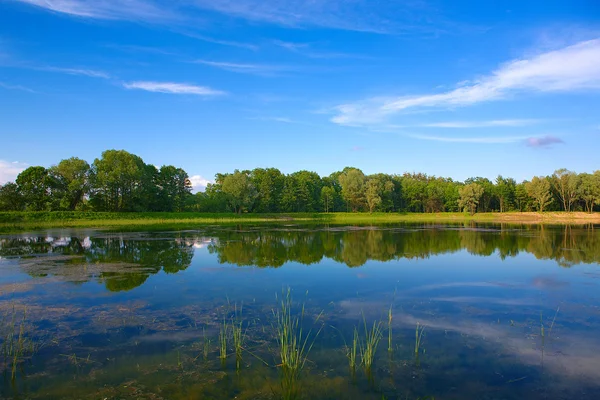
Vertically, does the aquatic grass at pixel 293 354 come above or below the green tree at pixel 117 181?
below

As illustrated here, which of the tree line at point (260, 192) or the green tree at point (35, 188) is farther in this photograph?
the tree line at point (260, 192)

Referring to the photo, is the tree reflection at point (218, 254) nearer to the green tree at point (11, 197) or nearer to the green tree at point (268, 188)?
the green tree at point (11, 197)

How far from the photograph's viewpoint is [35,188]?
56562 millimetres

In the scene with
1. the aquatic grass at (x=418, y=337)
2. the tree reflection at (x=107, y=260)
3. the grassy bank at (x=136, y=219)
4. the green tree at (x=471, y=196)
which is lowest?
the aquatic grass at (x=418, y=337)

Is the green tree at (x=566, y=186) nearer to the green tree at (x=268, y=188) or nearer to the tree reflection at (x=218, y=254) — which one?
the green tree at (x=268, y=188)

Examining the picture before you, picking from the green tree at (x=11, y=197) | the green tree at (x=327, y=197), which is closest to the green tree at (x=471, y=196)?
the green tree at (x=327, y=197)

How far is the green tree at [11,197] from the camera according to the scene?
178 feet

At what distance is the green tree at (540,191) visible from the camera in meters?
83.5

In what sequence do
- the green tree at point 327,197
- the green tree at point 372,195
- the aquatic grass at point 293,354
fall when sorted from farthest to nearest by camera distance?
the green tree at point 327,197 → the green tree at point 372,195 → the aquatic grass at point 293,354

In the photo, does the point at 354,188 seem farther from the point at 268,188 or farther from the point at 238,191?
the point at 238,191

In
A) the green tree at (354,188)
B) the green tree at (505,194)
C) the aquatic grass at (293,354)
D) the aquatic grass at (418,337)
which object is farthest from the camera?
the green tree at (505,194)

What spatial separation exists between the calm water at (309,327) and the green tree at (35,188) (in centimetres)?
4458

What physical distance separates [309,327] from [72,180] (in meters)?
62.4

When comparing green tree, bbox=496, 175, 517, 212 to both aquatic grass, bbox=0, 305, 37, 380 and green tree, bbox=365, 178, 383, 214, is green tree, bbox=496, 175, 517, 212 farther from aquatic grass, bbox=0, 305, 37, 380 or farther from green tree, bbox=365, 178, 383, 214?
aquatic grass, bbox=0, 305, 37, 380
